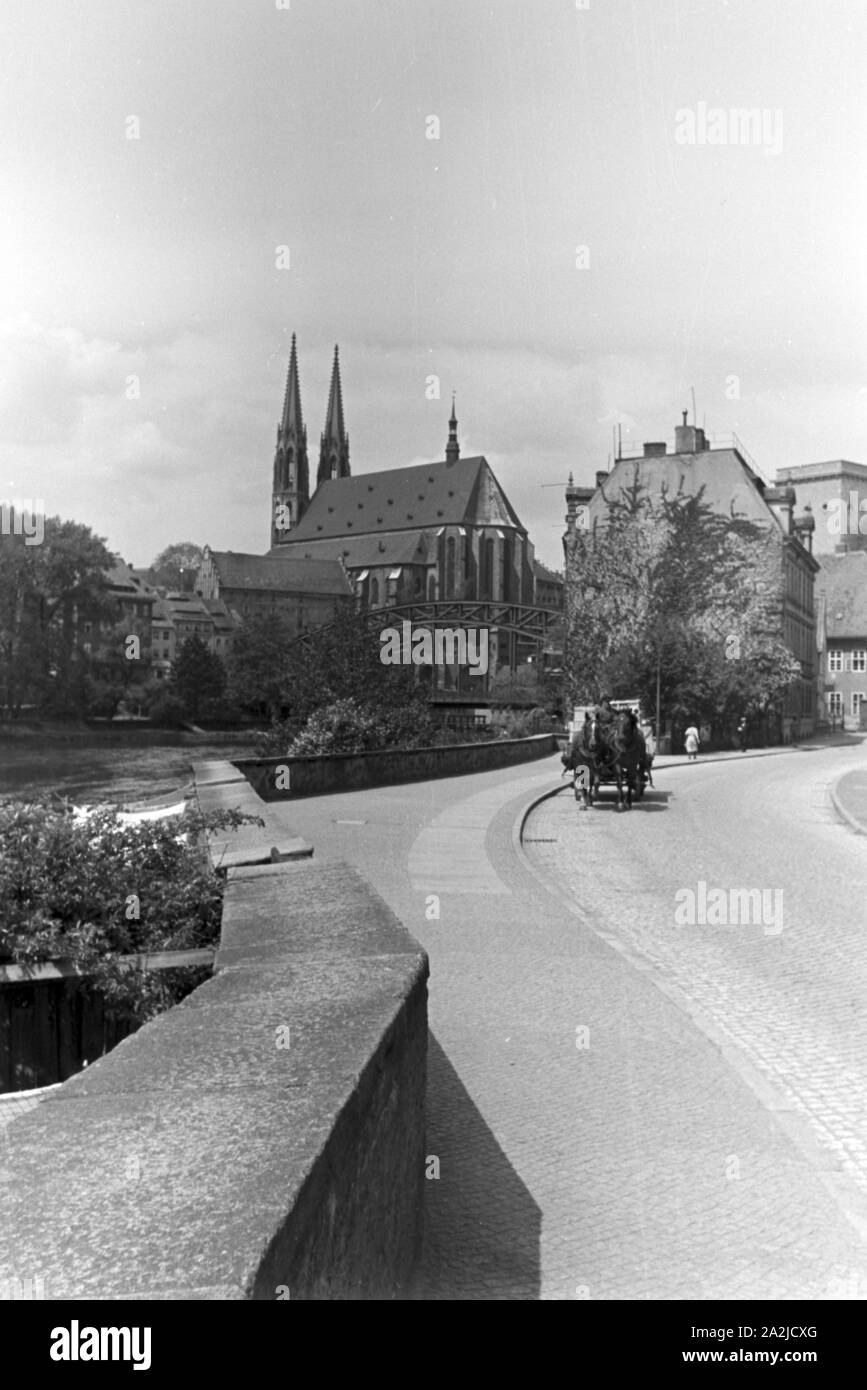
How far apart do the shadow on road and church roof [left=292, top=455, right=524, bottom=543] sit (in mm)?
142662

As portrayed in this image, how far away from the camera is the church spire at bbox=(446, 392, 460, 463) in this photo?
155 meters

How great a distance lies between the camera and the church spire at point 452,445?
155000 millimetres

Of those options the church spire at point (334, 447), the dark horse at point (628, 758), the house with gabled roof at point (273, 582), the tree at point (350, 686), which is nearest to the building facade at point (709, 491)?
the tree at point (350, 686)

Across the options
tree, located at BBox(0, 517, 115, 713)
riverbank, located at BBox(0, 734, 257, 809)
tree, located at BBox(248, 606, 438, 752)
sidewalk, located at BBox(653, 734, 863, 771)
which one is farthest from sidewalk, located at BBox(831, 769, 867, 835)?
tree, located at BBox(0, 517, 115, 713)

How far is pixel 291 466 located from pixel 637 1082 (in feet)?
518

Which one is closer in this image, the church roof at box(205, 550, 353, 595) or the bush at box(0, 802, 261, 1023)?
the bush at box(0, 802, 261, 1023)

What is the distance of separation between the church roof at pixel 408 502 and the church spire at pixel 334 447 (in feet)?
9.64

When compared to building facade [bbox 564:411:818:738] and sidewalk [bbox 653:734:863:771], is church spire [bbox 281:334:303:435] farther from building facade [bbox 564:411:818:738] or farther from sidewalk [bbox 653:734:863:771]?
sidewalk [bbox 653:734:863:771]

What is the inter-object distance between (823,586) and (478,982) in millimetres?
98799

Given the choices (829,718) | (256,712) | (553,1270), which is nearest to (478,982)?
(553,1270)

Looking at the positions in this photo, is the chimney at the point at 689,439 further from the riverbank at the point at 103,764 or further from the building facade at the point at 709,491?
the riverbank at the point at 103,764

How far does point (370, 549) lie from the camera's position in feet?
506

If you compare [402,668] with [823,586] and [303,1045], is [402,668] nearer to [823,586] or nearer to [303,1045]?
[303,1045]

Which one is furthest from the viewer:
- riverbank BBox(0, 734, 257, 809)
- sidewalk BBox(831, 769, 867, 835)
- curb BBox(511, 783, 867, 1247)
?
riverbank BBox(0, 734, 257, 809)
